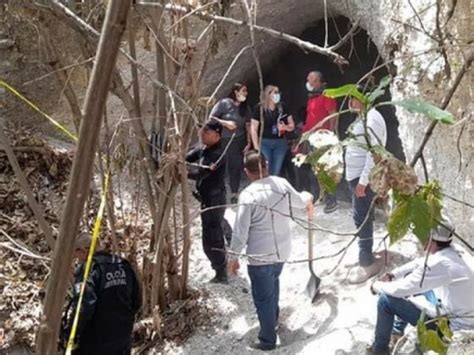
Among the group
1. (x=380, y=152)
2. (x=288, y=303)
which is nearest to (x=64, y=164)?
(x=288, y=303)

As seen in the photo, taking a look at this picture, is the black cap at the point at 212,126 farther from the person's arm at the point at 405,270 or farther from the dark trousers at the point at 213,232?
the person's arm at the point at 405,270

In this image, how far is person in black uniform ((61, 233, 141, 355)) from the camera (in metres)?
3.31

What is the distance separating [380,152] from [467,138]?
2571 mm

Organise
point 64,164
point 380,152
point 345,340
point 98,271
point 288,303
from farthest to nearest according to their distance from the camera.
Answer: point 64,164 < point 288,303 < point 345,340 < point 98,271 < point 380,152

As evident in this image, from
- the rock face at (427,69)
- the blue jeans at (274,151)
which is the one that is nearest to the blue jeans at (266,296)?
the rock face at (427,69)

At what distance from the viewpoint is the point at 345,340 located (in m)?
4.04

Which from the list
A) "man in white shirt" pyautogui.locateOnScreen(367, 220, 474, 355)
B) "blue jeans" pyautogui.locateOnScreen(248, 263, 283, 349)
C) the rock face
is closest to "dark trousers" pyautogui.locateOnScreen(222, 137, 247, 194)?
the rock face

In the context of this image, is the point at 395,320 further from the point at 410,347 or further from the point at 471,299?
the point at 471,299

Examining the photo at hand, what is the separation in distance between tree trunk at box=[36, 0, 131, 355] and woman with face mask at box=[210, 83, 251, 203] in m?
4.49

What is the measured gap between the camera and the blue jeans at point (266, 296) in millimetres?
4152

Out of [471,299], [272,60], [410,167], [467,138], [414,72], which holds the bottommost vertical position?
[471,299]

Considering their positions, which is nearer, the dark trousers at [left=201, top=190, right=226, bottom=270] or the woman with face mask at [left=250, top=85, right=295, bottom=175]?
the dark trousers at [left=201, top=190, right=226, bottom=270]

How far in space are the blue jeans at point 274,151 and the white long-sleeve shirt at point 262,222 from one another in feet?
6.97

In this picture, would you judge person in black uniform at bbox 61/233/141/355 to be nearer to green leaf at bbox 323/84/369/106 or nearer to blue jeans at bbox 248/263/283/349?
blue jeans at bbox 248/263/283/349
